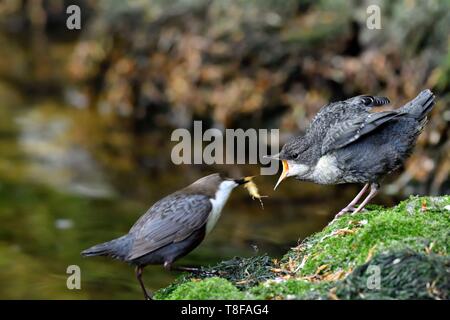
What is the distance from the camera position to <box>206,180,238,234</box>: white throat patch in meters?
4.82

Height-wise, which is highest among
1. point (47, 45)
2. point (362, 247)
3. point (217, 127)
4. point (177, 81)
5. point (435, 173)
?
point (47, 45)

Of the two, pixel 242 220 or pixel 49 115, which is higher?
pixel 49 115

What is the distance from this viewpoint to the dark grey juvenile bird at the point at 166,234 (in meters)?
4.66

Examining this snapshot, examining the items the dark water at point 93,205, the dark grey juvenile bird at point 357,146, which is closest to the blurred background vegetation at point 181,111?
the dark water at point 93,205

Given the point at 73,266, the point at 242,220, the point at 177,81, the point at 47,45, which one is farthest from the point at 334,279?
the point at 47,45

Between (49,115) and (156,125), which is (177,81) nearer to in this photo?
(156,125)

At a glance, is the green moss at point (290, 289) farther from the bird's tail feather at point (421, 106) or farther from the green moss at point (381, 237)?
the bird's tail feather at point (421, 106)

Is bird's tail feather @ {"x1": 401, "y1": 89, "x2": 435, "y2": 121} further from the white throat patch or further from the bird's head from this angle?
the white throat patch

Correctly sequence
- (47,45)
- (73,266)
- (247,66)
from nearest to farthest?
(73,266), (247,66), (47,45)

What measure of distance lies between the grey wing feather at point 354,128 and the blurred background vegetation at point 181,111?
9.62ft

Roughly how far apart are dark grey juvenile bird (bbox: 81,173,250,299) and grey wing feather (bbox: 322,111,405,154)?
1040mm

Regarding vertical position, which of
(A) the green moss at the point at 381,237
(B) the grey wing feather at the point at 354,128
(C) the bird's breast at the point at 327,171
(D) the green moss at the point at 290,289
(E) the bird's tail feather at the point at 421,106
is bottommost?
(D) the green moss at the point at 290,289

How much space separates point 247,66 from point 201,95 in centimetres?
89
